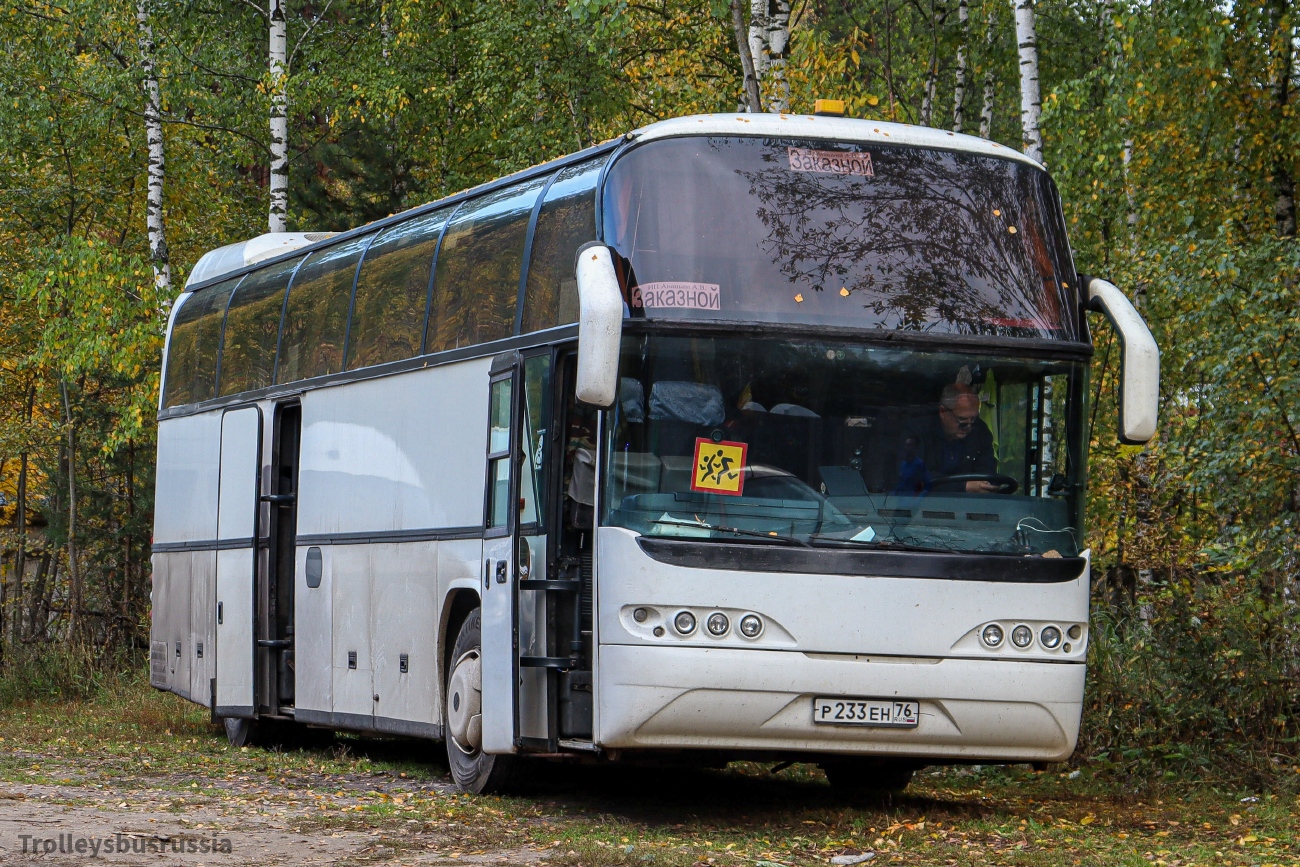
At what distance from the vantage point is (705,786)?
38.9 feet

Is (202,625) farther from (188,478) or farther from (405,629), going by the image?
(405,629)

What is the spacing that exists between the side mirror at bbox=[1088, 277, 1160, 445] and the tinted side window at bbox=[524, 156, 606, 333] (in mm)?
2829

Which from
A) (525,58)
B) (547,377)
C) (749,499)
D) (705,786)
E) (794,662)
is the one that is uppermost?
(525,58)

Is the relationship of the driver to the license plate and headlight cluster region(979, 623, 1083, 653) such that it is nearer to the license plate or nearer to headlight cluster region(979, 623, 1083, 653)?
headlight cluster region(979, 623, 1083, 653)

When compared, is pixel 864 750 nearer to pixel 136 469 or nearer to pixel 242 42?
pixel 136 469

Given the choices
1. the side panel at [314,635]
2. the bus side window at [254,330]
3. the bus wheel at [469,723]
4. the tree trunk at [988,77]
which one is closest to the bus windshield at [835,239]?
the bus wheel at [469,723]

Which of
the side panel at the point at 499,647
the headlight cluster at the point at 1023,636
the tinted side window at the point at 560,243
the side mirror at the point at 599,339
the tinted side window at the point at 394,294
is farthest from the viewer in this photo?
the tinted side window at the point at 394,294

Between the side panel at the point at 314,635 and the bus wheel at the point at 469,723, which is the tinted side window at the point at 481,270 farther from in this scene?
the side panel at the point at 314,635

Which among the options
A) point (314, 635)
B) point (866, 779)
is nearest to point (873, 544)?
point (866, 779)

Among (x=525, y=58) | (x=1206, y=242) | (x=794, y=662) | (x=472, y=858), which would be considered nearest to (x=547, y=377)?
(x=794, y=662)

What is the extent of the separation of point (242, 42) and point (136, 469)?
6.84 m

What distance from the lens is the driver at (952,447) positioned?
9062mm

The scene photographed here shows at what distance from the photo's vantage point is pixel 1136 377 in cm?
926

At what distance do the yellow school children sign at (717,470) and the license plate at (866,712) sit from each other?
1.13 metres
